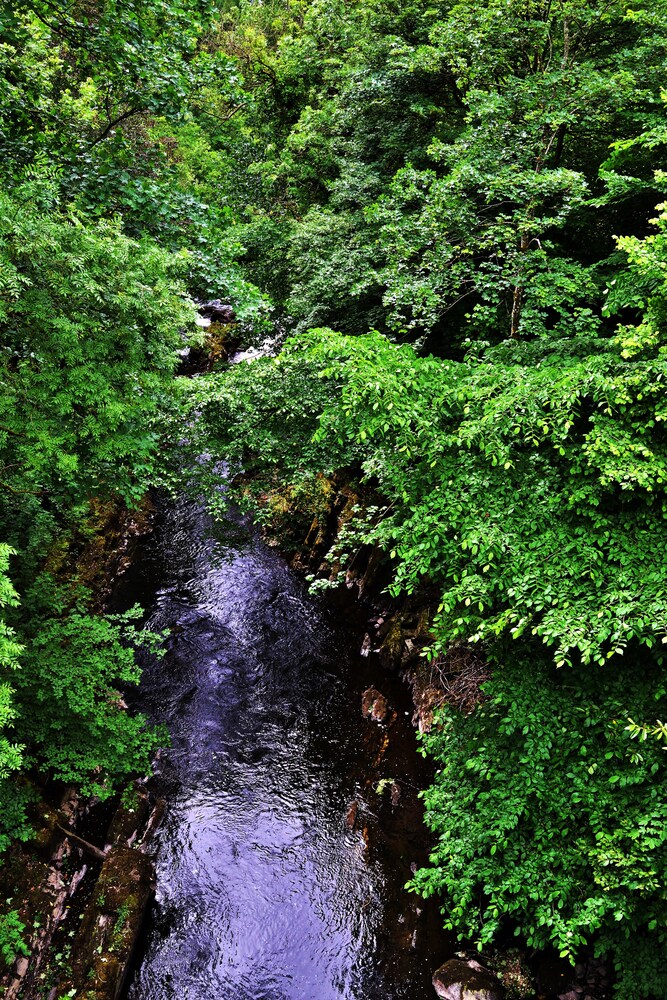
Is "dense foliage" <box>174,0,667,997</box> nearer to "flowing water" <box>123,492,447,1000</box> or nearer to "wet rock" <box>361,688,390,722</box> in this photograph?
"flowing water" <box>123,492,447,1000</box>

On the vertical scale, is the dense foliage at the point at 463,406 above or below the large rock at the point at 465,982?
above

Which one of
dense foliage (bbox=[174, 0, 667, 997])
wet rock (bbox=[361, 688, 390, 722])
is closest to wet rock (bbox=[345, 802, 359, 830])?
dense foliage (bbox=[174, 0, 667, 997])

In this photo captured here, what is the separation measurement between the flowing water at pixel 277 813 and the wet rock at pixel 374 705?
15 cm

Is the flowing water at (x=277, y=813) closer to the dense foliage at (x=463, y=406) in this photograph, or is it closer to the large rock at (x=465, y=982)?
the large rock at (x=465, y=982)

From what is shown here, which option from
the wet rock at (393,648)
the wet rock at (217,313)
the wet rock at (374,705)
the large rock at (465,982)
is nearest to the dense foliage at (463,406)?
the large rock at (465,982)

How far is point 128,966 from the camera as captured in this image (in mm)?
6316

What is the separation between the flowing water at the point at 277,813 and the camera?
638cm

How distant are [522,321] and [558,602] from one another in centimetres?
406

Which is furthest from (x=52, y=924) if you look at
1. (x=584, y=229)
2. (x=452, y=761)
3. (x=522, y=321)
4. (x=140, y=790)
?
(x=584, y=229)

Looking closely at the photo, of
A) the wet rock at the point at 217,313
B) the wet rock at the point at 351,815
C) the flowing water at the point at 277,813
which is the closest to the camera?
the flowing water at the point at 277,813

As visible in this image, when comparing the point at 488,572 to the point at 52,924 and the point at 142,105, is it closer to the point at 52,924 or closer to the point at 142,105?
the point at 52,924

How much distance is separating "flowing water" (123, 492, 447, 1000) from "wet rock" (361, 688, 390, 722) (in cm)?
15

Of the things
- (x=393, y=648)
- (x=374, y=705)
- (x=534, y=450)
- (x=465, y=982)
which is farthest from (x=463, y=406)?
(x=465, y=982)

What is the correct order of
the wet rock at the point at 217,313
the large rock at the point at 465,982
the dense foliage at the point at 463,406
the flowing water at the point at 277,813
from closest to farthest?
1. the dense foliage at the point at 463,406
2. the large rock at the point at 465,982
3. the flowing water at the point at 277,813
4. the wet rock at the point at 217,313
